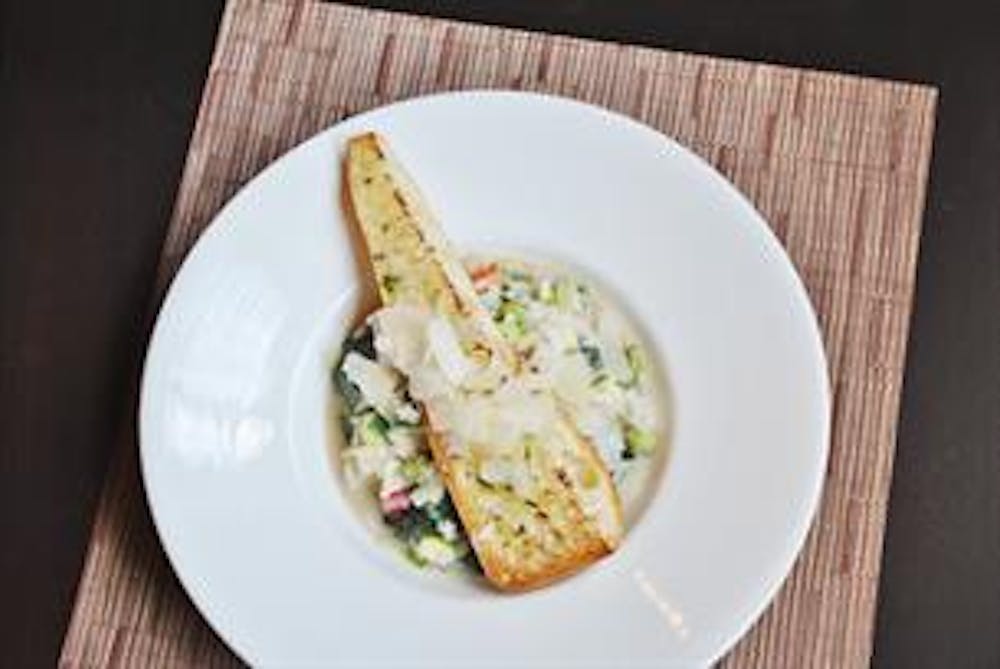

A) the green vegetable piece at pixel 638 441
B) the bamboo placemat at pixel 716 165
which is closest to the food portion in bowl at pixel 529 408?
the green vegetable piece at pixel 638 441

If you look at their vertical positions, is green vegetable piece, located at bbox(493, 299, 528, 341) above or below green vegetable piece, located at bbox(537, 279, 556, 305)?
below

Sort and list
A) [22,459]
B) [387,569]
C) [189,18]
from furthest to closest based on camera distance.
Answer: [189,18] → [22,459] → [387,569]

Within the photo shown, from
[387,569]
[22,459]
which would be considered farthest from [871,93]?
[22,459]

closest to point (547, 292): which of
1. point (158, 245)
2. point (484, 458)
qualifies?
point (484, 458)

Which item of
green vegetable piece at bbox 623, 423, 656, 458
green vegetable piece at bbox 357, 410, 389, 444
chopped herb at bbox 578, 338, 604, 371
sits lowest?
green vegetable piece at bbox 357, 410, 389, 444

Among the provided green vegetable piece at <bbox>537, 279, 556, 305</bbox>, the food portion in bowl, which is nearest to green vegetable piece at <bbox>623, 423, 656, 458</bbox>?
the food portion in bowl

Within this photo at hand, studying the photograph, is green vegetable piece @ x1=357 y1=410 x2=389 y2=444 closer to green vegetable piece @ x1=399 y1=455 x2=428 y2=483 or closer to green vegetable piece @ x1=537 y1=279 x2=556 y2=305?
green vegetable piece @ x1=399 y1=455 x2=428 y2=483

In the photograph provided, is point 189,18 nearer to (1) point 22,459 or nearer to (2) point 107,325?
(2) point 107,325
